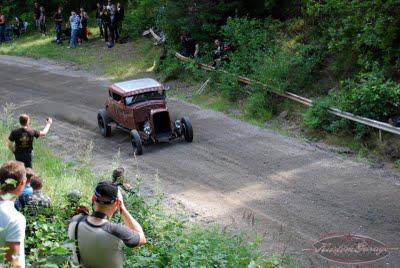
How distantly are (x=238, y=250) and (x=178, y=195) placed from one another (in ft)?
15.6

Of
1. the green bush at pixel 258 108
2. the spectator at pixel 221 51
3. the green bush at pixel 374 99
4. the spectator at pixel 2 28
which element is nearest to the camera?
the green bush at pixel 374 99

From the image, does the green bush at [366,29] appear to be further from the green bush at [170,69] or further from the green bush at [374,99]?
the green bush at [170,69]

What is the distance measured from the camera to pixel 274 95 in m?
18.5

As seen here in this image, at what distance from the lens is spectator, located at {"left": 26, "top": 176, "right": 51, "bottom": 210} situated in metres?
8.38

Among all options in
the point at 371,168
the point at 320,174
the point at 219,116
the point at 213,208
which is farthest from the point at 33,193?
the point at 219,116

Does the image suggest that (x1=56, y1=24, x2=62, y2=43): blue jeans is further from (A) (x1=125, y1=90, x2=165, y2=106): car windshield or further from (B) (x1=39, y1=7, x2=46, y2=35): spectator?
(A) (x1=125, y1=90, x2=165, y2=106): car windshield

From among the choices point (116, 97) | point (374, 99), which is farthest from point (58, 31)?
point (374, 99)

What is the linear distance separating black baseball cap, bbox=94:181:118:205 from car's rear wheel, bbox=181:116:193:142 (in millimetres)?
10171

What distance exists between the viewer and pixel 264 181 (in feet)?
43.8

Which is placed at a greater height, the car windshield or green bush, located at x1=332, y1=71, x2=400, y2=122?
green bush, located at x1=332, y1=71, x2=400, y2=122

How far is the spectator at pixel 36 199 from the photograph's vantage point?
27.5ft

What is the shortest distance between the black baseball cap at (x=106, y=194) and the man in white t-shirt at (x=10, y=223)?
0.69 m

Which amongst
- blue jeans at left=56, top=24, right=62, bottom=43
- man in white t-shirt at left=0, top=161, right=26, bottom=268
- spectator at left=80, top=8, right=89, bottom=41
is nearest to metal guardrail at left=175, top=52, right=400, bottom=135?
man in white t-shirt at left=0, top=161, right=26, bottom=268

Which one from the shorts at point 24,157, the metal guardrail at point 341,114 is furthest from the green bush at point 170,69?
the shorts at point 24,157
